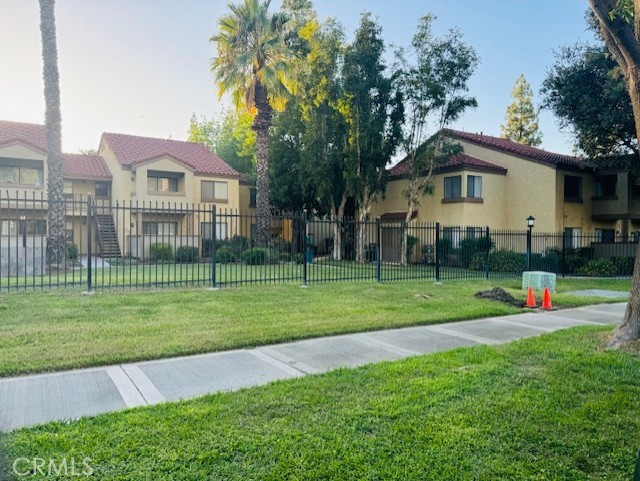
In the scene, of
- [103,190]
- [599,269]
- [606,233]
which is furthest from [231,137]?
[599,269]

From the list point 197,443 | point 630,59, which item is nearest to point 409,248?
point 630,59

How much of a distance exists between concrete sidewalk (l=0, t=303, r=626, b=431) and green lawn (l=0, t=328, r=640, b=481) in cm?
39

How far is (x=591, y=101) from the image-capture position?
19.1 m

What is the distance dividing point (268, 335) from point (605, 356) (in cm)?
453

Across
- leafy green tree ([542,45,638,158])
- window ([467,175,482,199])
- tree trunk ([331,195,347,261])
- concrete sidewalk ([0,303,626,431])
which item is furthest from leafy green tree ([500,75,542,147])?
concrete sidewalk ([0,303,626,431])

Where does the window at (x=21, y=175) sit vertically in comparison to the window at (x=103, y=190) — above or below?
above

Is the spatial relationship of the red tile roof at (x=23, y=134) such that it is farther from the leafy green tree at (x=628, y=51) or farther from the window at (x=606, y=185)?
the window at (x=606, y=185)

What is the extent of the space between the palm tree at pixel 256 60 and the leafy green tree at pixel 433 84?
5825mm

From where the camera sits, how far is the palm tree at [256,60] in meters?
21.2

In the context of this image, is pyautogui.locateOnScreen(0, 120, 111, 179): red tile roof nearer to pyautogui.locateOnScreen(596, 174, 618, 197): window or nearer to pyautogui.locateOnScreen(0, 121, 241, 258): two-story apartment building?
pyautogui.locateOnScreen(0, 121, 241, 258): two-story apartment building

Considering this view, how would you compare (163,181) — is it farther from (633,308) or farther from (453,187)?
(633,308)

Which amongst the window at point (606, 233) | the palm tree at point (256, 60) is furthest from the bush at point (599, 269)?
the palm tree at point (256, 60)

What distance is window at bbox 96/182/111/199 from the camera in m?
30.0

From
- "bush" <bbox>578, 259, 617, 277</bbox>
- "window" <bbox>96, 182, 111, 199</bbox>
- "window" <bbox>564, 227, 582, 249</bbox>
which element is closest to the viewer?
"bush" <bbox>578, 259, 617, 277</bbox>
